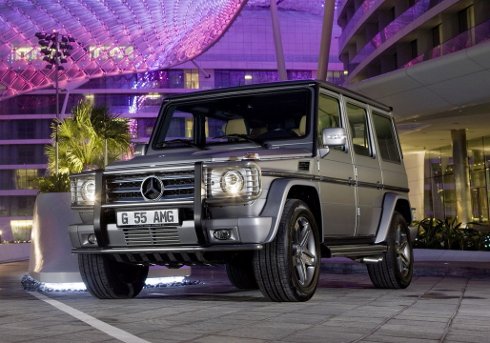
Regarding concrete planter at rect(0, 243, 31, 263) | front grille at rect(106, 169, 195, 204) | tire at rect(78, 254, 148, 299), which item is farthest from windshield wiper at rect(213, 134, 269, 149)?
concrete planter at rect(0, 243, 31, 263)

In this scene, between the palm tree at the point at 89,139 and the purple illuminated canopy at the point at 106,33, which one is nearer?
the palm tree at the point at 89,139

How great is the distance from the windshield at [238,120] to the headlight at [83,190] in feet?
3.86

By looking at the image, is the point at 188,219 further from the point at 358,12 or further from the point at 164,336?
the point at 358,12

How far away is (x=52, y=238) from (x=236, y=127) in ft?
12.5

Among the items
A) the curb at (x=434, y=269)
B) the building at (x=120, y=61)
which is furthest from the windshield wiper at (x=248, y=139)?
the building at (x=120, y=61)

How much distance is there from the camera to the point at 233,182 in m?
6.84

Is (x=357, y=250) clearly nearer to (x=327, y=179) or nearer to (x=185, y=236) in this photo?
(x=327, y=179)

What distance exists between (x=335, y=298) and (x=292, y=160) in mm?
1855

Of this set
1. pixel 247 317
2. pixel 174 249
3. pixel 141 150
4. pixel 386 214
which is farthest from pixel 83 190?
pixel 386 214

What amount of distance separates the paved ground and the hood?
141 centimetres

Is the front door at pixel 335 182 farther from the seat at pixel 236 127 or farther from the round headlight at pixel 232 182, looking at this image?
the round headlight at pixel 232 182

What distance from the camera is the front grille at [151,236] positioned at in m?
7.01

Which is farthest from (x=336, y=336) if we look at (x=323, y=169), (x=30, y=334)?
(x=323, y=169)

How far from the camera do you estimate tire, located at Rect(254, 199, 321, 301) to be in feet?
22.7
